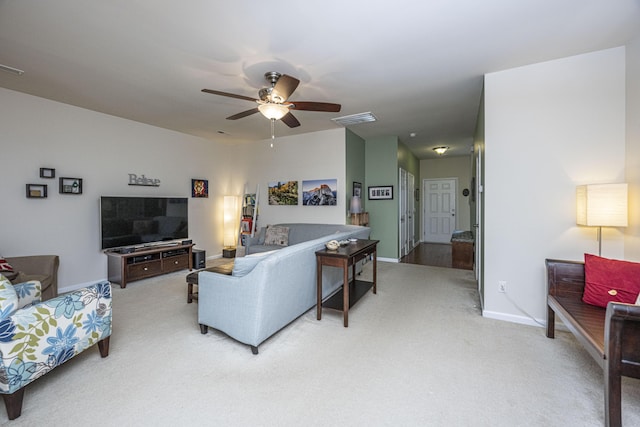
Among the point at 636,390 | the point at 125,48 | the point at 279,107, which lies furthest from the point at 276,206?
the point at 636,390

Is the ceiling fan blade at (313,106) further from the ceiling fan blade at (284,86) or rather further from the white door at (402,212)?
the white door at (402,212)

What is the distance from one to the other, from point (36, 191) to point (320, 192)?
4209 millimetres

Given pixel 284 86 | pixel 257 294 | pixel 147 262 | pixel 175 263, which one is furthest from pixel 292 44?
pixel 175 263

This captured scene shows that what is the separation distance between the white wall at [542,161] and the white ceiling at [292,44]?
0.69 ft

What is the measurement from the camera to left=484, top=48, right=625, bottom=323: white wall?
2506 mm

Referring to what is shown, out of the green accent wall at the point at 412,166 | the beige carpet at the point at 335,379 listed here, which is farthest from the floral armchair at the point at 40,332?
the green accent wall at the point at 412,166

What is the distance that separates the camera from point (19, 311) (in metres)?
1.61

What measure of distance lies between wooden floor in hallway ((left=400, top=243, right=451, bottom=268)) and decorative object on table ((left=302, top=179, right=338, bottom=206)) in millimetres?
2152

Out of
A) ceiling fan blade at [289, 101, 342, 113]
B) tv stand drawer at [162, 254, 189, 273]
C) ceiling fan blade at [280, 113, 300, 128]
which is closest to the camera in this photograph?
ceiling fan blade at [289, 101, 342, 113]

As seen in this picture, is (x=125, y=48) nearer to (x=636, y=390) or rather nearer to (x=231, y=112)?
(x=231, y=112)

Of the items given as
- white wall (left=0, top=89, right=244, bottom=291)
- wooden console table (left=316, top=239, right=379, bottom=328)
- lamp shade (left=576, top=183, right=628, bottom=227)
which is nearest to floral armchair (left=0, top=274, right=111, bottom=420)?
wooden console table (left=316, top=239, right=379, bottom=328)

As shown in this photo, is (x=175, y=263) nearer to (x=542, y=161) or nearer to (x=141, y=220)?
(x=141, y=220)

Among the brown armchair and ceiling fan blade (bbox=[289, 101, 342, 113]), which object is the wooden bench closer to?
ceiling fan blade (bbox=[289, 101, 342, 113])

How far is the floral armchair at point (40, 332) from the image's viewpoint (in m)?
1.54
